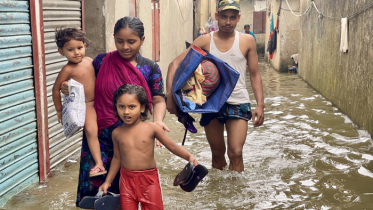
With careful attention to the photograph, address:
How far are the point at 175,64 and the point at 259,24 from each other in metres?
26.4

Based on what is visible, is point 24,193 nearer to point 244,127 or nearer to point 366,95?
point 244,127

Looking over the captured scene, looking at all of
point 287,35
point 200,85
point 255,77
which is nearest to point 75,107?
point 200,85

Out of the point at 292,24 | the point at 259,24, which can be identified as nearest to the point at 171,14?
the point at 292,24

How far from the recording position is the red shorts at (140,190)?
115 inches

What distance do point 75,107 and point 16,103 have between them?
60.9 inches

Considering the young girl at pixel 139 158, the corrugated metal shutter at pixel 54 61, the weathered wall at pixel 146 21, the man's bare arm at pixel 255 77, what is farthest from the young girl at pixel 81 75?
Answer: the weathered wall at pixel 146 21

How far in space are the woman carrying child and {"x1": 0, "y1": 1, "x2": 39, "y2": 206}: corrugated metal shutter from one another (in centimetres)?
127

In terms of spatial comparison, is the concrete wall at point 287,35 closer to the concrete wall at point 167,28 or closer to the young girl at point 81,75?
the concrete wall at point 167,28

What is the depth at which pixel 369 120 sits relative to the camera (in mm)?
6562

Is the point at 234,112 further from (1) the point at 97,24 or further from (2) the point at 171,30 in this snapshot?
(2) the point at 171,30

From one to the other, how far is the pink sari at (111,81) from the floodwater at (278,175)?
1394 mm

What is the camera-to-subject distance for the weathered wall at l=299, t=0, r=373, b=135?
6820 millimetres

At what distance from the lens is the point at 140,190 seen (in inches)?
116

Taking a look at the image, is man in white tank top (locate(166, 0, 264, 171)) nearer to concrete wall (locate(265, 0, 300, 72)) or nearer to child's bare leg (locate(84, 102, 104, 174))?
child's bare leg (locate(84, 102, 104, 174))
